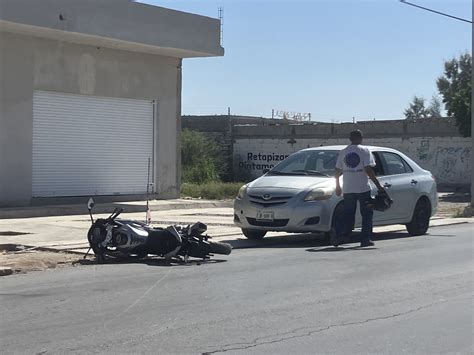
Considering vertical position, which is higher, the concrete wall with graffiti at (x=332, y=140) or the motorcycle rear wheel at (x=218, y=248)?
the concrete wall with graffiti at (x=332, y=140)

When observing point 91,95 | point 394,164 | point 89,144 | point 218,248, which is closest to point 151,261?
point 218,248

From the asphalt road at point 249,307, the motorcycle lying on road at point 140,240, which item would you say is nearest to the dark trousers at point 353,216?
the asphalt road at point 249,307

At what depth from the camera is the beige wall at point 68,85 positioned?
19.1 meters

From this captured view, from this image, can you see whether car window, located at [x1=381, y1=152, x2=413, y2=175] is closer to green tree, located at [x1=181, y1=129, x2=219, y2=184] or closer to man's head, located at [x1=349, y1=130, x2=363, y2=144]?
man's head, located at [x1=349, y1=130, x2=363, y2=144]

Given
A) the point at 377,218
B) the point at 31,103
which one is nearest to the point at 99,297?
the point at 377,218

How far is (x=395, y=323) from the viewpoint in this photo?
703cm

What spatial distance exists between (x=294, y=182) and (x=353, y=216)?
3.68ft

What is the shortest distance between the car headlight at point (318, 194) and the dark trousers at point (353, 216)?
11.8 inches

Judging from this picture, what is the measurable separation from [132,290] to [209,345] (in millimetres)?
2380

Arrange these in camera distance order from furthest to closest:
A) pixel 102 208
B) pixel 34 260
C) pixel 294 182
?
pixel 102 208, pixel 294 182, pixel 34 260

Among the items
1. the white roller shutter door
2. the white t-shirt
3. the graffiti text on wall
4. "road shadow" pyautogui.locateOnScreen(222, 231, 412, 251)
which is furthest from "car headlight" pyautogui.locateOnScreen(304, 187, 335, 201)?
the graffiti text on wall

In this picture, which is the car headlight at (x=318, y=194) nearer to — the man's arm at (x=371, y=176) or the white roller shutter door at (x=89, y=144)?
the man's arm at (x=371, y=176)

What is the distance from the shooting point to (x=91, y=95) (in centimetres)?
2123

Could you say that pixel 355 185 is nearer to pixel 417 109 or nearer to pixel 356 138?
pixel 356 138
